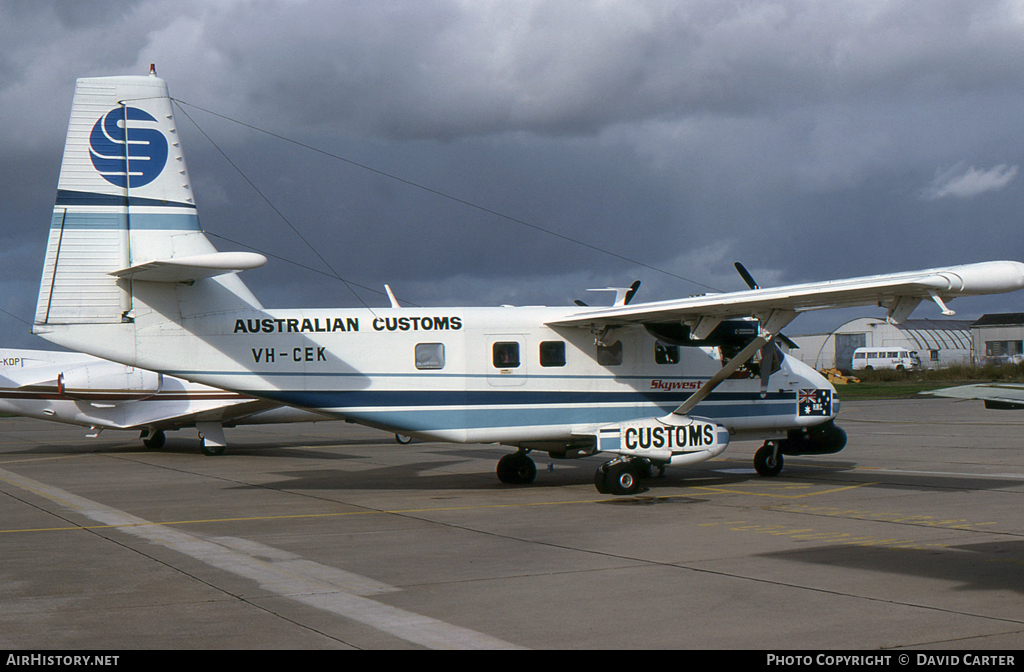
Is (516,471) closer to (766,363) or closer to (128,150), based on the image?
(766,363)

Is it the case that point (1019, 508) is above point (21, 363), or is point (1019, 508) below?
below

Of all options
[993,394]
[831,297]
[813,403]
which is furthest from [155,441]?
[993,394]

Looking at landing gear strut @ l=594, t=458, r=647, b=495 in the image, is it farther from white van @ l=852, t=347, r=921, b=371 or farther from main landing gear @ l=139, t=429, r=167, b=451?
white van @ l=852, t=347, r=921, b=371

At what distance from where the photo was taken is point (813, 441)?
61.2 feet

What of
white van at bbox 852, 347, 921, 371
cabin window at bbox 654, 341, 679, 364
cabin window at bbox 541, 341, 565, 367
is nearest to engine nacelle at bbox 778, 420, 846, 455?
cabin window at bbox 654, 341, 679, 364

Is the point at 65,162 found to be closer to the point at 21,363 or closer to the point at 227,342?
the point at 227,342

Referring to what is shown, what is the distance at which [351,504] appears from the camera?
49.2 feet

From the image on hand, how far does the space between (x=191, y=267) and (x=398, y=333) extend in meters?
→ 3.79

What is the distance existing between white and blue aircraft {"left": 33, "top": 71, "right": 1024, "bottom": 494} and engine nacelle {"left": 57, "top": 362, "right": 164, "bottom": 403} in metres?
11.7

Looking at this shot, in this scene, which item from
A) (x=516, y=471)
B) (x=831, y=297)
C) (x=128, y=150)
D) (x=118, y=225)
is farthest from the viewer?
(x=516, y=471)

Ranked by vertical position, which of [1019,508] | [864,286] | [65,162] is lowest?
[1019,508]
